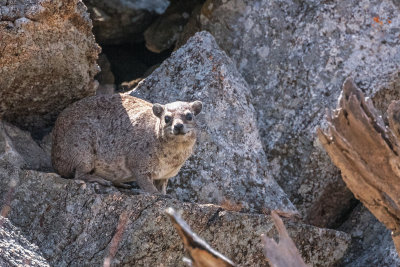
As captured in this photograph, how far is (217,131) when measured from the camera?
937 centimetres

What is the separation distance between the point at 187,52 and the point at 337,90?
70.9 inches

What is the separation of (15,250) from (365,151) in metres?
3.09

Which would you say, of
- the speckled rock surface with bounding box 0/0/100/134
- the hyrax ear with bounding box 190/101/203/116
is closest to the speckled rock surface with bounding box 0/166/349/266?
the speckled rock surface with bounding box 0/0/100/134

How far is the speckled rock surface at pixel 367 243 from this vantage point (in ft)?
29.3

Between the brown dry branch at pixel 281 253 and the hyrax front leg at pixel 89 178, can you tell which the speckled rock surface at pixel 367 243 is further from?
the brown dry branch at pixel 281 253

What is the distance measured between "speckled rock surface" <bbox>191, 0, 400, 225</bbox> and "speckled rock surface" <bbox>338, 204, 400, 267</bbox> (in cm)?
39

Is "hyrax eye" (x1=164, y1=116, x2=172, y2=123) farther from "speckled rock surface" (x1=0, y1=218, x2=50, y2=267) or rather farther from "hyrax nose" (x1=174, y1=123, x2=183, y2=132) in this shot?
"speckled rock surface" (x1=0, y1=218, x2=50, y2=267)

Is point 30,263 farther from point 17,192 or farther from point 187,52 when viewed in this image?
point 187,52

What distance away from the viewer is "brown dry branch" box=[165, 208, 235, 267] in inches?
199

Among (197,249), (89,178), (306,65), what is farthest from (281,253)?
(306,65)

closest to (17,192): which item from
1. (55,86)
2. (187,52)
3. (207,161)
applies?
(55,86)

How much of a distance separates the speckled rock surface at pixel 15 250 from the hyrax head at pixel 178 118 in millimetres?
1804

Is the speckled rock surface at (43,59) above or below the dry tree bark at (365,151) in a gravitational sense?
below

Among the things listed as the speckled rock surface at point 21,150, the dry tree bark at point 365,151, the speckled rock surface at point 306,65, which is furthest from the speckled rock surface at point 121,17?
the dry tree bark at point 365,151
